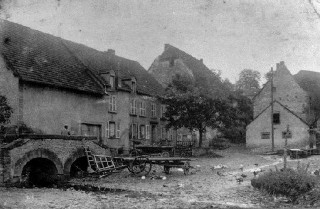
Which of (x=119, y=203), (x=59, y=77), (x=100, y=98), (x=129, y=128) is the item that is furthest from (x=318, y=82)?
(x=119, y=203)

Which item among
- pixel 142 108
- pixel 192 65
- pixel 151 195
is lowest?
pixel 151 195

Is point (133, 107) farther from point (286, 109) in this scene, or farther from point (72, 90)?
point (286, 109)

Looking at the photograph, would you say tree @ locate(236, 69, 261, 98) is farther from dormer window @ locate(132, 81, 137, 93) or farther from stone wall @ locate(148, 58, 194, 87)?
dormer window @ locate(132, 81, 137, 93)

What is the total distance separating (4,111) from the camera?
21.4 metres

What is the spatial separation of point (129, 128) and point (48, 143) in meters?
15.4

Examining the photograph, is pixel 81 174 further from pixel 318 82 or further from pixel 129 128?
pixel 318 82

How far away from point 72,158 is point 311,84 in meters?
37.2

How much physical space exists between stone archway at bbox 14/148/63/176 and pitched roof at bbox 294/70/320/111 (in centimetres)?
3520

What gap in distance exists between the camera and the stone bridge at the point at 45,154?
53.1 ft

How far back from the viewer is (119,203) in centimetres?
1189

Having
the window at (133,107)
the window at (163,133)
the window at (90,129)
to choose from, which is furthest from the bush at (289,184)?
the window at (163,133)

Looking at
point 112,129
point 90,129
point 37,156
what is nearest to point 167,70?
point 112,129

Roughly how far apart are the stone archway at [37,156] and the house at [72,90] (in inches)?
214

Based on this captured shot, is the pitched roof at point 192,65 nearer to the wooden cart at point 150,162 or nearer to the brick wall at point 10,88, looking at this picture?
the wooden cart at point 150,162
